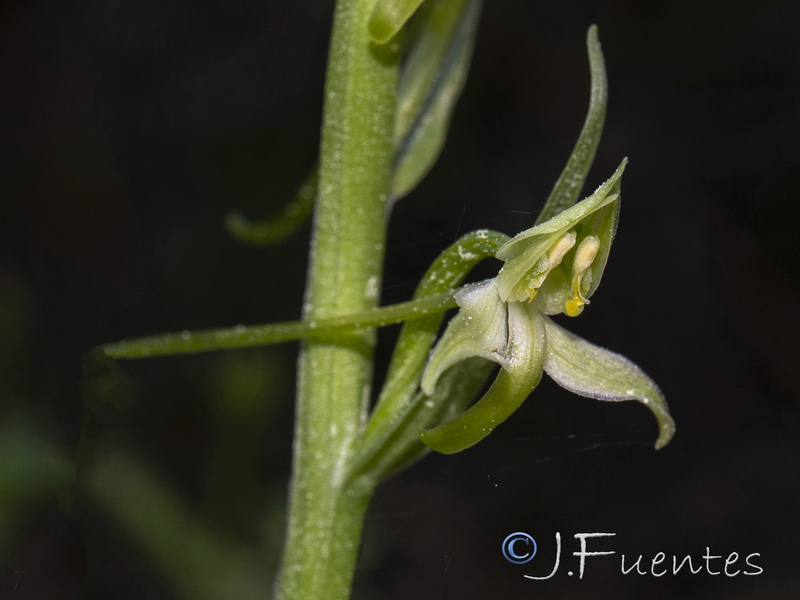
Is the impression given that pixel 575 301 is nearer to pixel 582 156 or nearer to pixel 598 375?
pixel 598 375

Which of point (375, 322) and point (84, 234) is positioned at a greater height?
point (375, 322)

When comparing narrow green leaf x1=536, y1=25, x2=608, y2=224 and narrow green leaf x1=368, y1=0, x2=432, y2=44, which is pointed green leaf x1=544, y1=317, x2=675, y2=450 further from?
narrow green leaf x1=368, y1=0, x2=432, y2=44

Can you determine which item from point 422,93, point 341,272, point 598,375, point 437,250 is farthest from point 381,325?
point 437,250

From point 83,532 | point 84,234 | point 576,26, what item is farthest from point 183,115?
point 83,532

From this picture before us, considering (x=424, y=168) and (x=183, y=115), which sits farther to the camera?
(x=183, y=115)

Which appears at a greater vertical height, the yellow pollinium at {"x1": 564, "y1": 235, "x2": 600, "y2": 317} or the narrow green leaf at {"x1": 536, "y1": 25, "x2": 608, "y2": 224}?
the narrow green leaf at {"x1": 536, "y1": 25, "x2": 608, "y2": 224}

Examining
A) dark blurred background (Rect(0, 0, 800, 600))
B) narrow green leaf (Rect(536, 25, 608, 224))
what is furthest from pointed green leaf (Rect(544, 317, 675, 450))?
dark blurred background (Rect(0, 0, 800, 600))

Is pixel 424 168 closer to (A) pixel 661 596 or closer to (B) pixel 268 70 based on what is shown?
(A) pixel 661 596
